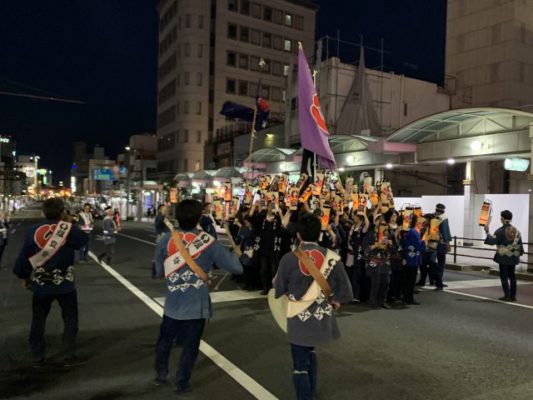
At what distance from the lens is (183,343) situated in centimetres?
471

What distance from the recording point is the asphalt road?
4.99m

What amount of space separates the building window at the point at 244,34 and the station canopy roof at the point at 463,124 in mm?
45919

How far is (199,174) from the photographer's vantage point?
121 ft

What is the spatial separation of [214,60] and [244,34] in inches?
228

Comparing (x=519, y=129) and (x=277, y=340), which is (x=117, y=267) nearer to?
(x=277, y=340)

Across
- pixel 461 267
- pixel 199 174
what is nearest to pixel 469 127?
pixel 461 267

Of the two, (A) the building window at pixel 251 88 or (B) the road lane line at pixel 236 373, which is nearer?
(B) the road lane line at pixel 236 373

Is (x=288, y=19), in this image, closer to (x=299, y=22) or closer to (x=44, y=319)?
(x=299, y=22)

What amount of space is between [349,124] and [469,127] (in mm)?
14292

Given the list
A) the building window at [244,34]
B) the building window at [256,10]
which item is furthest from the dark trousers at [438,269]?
the building window at [256,10]

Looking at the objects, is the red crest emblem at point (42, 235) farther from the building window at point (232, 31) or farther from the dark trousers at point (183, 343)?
the building window at point (232, 31)

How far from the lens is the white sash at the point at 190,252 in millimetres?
4608

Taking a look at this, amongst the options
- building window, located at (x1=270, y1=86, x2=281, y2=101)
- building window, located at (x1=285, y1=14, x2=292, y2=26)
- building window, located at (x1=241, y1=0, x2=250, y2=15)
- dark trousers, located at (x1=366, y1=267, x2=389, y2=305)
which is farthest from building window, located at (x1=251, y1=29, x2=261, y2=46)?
dark trousers, located at (x1=366, y1=267, x2=389, y2=305)

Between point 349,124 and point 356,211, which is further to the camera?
point 349,124
